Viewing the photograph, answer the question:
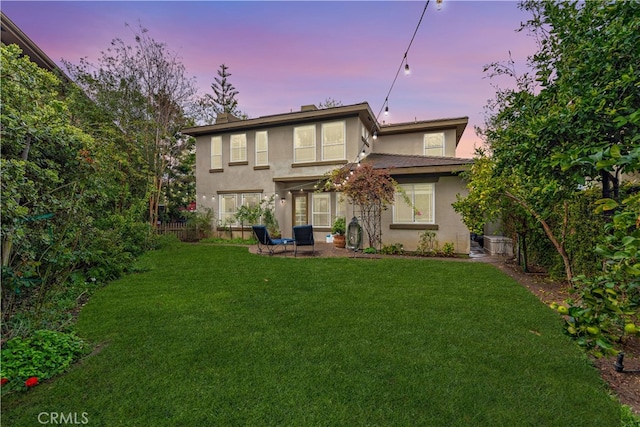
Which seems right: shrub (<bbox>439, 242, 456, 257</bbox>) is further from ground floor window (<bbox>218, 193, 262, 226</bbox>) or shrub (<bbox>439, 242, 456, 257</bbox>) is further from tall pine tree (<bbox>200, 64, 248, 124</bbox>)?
tall pine tree (<bbox>200, 64, 248, 124</bbox>)

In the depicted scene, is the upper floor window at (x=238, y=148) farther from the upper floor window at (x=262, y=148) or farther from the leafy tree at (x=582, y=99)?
the leafy tree at (x=582, y=99)

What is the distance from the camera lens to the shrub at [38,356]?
249cm

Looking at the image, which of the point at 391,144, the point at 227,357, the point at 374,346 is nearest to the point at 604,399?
the point at 374,346

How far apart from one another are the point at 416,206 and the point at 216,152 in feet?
33.7

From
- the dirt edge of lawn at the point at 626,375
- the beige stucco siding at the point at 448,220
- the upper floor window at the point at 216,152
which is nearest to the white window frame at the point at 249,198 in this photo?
the upper floor window at the point at 216,152

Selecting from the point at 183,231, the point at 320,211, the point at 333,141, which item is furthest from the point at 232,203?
the point at 333,141

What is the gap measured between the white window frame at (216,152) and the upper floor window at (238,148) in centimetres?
72

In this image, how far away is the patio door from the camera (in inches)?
525

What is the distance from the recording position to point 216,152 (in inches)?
564

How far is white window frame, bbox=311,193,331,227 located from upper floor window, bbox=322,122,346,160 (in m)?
1.84

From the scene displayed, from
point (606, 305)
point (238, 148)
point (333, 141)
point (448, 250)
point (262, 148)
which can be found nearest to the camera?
point (606, 305)

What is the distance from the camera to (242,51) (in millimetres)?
9680

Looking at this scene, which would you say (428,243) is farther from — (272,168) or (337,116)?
(272,168)

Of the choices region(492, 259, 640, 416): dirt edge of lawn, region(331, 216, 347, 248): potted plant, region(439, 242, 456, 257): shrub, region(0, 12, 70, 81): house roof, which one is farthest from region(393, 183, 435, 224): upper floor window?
region(0, 12, 70, 81): house roof
